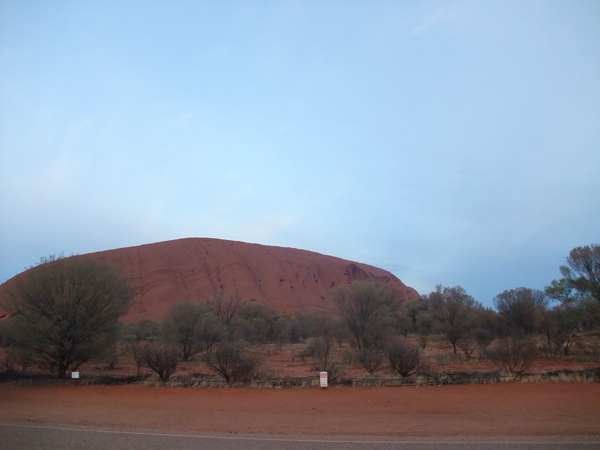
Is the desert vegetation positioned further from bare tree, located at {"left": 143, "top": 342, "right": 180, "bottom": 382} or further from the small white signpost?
the small white signpost

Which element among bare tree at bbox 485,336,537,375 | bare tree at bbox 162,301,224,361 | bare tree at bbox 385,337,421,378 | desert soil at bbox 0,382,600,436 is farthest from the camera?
bare tree at bbox 162,301,224,361

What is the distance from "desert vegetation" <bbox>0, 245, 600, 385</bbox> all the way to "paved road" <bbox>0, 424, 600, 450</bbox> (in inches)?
355

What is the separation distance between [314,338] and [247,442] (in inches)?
886

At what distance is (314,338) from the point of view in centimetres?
3048

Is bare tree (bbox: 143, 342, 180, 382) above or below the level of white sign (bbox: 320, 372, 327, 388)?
above

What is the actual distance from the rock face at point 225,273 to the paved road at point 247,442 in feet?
185

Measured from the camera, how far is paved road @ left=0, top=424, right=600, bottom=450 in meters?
7.61

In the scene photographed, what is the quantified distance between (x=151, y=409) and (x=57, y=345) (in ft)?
32.4

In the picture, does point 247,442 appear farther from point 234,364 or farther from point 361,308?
point 361,308

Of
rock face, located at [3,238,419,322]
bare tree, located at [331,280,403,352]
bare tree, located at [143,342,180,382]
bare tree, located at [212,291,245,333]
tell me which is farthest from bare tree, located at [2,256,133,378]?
rock face, located at [3,238,419,322]

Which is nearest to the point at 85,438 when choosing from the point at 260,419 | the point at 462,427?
the point at 260,419

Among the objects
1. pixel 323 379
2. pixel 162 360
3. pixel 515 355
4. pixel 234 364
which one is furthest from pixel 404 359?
pixel 162 360

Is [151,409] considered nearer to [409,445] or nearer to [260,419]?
[260,419]

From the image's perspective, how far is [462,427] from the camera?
9.36m
